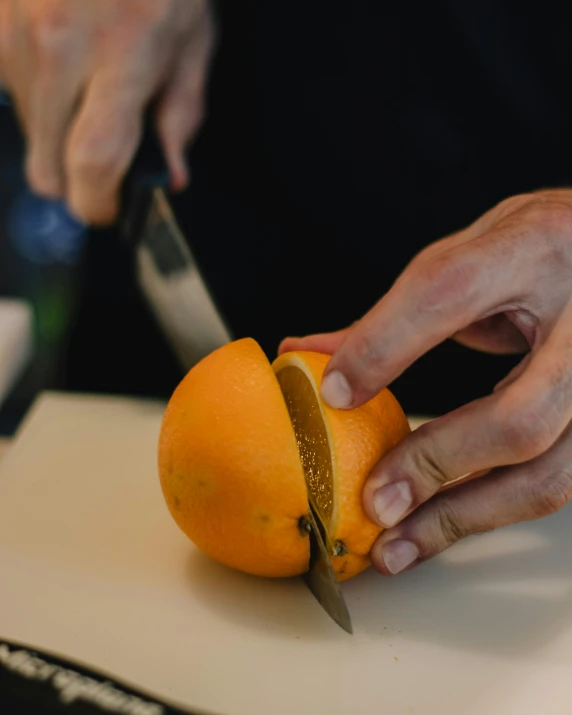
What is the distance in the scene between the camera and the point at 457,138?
4.65 ft

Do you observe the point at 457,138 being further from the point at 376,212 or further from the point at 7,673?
the point at 7,673

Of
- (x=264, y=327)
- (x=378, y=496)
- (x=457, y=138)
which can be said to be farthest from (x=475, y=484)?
(x=264, y=327)

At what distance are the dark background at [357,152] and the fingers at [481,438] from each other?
2.16 ft

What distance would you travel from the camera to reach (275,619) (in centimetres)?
85

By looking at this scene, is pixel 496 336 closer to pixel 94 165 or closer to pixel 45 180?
pixel 94 165

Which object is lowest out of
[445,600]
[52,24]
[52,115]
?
[445,600]

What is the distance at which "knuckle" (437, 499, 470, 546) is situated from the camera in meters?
0.86

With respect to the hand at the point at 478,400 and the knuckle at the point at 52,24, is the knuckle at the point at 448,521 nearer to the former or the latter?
the hand at the point at 478,400

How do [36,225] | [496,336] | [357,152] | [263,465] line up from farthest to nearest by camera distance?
[36,225]
[357,152]
[496,336]
[263,465]

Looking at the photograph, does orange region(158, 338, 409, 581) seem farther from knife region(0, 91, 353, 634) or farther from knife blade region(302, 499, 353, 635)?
knife region(0, 91, 353, 634)

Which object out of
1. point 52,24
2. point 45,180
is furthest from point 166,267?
point 52,24

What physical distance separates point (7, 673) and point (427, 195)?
1.12 meters

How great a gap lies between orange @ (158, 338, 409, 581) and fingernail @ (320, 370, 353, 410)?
0.02m

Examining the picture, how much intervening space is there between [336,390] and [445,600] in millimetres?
289
